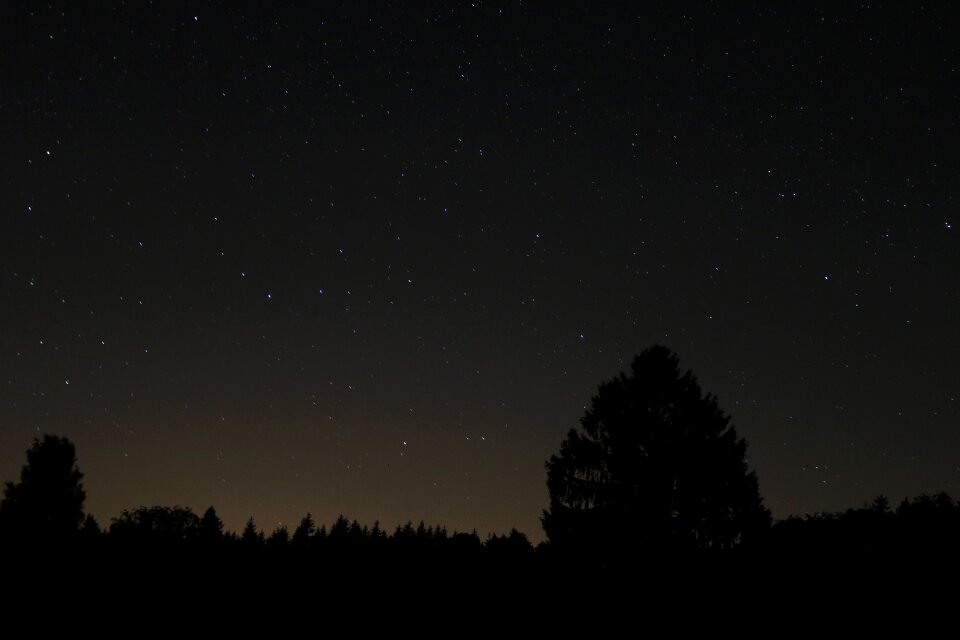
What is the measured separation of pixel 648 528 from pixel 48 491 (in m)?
36.3

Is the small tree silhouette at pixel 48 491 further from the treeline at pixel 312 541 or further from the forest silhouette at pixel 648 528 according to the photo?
the forest silhouette at pixel 648 528

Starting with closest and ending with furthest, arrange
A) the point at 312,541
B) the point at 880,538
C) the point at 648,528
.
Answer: the point at 880,538 → the point at 648,528 → the point at 312,541

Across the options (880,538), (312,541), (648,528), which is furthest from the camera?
(312,541)

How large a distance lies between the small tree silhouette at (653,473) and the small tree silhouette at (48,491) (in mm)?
31877

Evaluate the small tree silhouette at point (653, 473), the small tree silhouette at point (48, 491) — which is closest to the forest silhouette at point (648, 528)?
the small tree silhouette at point (653, 473)

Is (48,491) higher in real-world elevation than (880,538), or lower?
higher

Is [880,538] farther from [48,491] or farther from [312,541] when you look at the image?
[48,491]

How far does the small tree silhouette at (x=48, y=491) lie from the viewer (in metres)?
40.7

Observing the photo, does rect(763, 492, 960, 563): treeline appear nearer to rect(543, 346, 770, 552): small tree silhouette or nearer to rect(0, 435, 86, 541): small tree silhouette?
rect(543, 346, 770, 552): small tree silhouette

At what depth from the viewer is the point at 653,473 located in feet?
66.7

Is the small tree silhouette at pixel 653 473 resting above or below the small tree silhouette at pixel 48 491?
below

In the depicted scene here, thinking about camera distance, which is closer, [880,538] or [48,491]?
[880,538]

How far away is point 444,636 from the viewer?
18.7 m

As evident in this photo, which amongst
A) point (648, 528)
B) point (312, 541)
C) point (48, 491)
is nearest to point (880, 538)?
point (648, 528)
